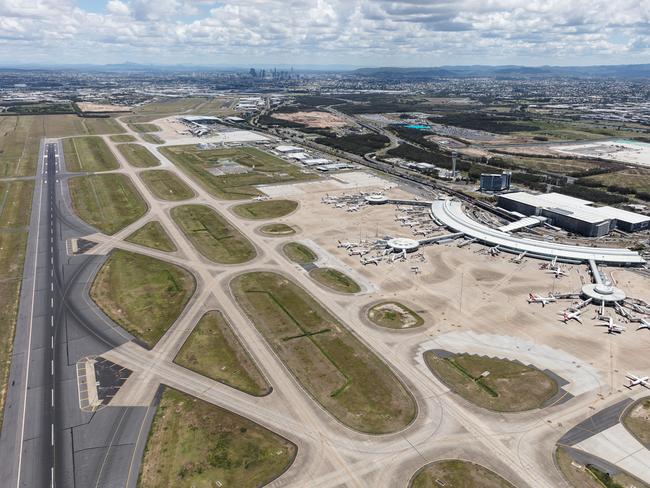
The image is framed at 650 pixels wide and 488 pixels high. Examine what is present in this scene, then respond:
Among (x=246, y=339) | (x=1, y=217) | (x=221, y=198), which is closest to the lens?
(x=246, y=339)

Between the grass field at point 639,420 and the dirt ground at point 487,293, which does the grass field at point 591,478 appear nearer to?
the grass field at point 639,420

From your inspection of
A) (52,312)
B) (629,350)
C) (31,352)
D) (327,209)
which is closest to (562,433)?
(629,350)

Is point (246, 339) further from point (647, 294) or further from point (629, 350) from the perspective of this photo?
point (647, 294)

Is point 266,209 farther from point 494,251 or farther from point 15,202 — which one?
point 15,202

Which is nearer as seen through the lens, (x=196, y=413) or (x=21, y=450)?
(x=21, y=450)

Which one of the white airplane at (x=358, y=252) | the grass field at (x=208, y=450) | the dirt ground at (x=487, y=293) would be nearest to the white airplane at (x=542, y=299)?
the dirt ground at (x=487, y=293)

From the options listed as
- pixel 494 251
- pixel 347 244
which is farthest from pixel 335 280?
pixel 494 251

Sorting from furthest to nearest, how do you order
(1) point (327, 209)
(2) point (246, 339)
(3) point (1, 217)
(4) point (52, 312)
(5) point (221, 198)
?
(5) point (221, 198) → (1) point (327, 209) → (3) point (1, 217) → (4) point (52, 312) → (2) point (246, 339)
